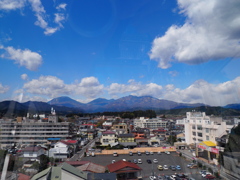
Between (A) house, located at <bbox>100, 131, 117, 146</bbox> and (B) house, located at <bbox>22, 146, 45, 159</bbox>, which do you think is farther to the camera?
(A) house, located at <bbox>100, 131, 117, 146</bbox>

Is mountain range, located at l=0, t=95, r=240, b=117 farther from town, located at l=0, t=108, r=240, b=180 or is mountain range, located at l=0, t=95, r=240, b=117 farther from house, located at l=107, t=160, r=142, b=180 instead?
house, located at l=107, t=160, r=142, b=180

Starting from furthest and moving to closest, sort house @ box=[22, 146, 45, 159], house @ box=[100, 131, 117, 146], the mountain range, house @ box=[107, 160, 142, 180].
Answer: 1. house @ box=[100, 131, 117, 146]
2. house @ box=[22, 146, 45, 159]
3. the mountain range
4. house @ box=[107, 160, 142, 180]

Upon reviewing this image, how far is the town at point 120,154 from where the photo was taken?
12.2 ft

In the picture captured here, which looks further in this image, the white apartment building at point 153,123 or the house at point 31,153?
the white apartment building at point 153,123

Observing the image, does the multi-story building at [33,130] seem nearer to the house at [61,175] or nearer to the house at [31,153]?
the house at [31,153]

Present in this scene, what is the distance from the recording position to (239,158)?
358 centimetres

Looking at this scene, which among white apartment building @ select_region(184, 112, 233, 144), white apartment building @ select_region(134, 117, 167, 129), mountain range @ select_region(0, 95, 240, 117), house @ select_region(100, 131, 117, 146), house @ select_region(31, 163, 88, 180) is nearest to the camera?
house @ select_region(31, 163, 88, 180)

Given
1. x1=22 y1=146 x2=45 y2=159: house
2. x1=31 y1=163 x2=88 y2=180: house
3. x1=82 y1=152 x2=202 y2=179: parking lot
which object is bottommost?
x1=82 y1=152 x2=202 y2=179: parking lot

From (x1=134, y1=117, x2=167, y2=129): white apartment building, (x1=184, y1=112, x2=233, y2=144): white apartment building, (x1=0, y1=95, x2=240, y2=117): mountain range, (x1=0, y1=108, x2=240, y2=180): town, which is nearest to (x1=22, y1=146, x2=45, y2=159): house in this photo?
(x1=0, y1=108, x2=240, y2=180): town

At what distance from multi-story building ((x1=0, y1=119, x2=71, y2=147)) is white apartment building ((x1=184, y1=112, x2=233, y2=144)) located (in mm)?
7526

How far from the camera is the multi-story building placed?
9271 millimetres

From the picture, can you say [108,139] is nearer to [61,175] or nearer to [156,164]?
[156,164]

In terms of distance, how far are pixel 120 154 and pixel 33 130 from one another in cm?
618

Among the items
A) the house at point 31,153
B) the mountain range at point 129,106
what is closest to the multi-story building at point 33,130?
the mountain range at point 129,106
